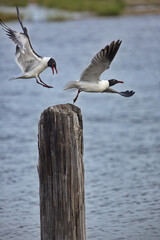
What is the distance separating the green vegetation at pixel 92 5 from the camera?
120ft

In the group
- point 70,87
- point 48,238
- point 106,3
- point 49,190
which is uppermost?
point 106,3

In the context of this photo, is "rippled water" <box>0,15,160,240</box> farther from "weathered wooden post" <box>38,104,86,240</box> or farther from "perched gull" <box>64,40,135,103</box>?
"weathered wooden post" <box>38,104,86,240</box>

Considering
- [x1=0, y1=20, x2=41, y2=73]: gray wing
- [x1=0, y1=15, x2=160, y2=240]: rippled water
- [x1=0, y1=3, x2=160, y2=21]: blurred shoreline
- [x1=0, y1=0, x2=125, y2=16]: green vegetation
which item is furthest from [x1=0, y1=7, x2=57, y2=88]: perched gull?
[x1=0, y1=0, x2=125, y2=16]: green vegetation

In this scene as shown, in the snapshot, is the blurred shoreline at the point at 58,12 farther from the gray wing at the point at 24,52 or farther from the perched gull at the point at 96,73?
the perched gull at the point at 96,73

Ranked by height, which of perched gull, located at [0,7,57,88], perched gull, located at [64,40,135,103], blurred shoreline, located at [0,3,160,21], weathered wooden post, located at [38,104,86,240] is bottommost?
weathered wooden post, located at [38,104,86,240]

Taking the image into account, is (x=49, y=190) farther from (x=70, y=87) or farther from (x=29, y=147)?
(x=29, y=147)

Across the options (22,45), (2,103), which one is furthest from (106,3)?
(22,45)

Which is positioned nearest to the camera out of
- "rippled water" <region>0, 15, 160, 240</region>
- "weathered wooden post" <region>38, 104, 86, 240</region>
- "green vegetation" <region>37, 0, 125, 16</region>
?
"weathered wooden post" <region>38, 104, 86, 240</region>

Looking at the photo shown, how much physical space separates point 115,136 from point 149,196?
327 cm

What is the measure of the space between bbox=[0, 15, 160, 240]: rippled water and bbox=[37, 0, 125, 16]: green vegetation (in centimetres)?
1384

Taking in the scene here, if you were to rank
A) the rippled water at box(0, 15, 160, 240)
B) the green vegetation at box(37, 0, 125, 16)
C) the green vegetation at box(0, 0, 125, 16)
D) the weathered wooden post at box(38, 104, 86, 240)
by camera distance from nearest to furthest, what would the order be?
the weathered wooden post at box(38, 104, 86, 240), the rippled water at box(0, 15, 160, 240), the green vegetation at box(37, 0, 125, 16), the green vegetation at box(0, 0, 125, 16)

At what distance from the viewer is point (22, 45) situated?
259 inches

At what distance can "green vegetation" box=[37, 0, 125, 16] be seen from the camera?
36688 millimetres

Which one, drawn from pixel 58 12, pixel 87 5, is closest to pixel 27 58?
pixel 58 12
